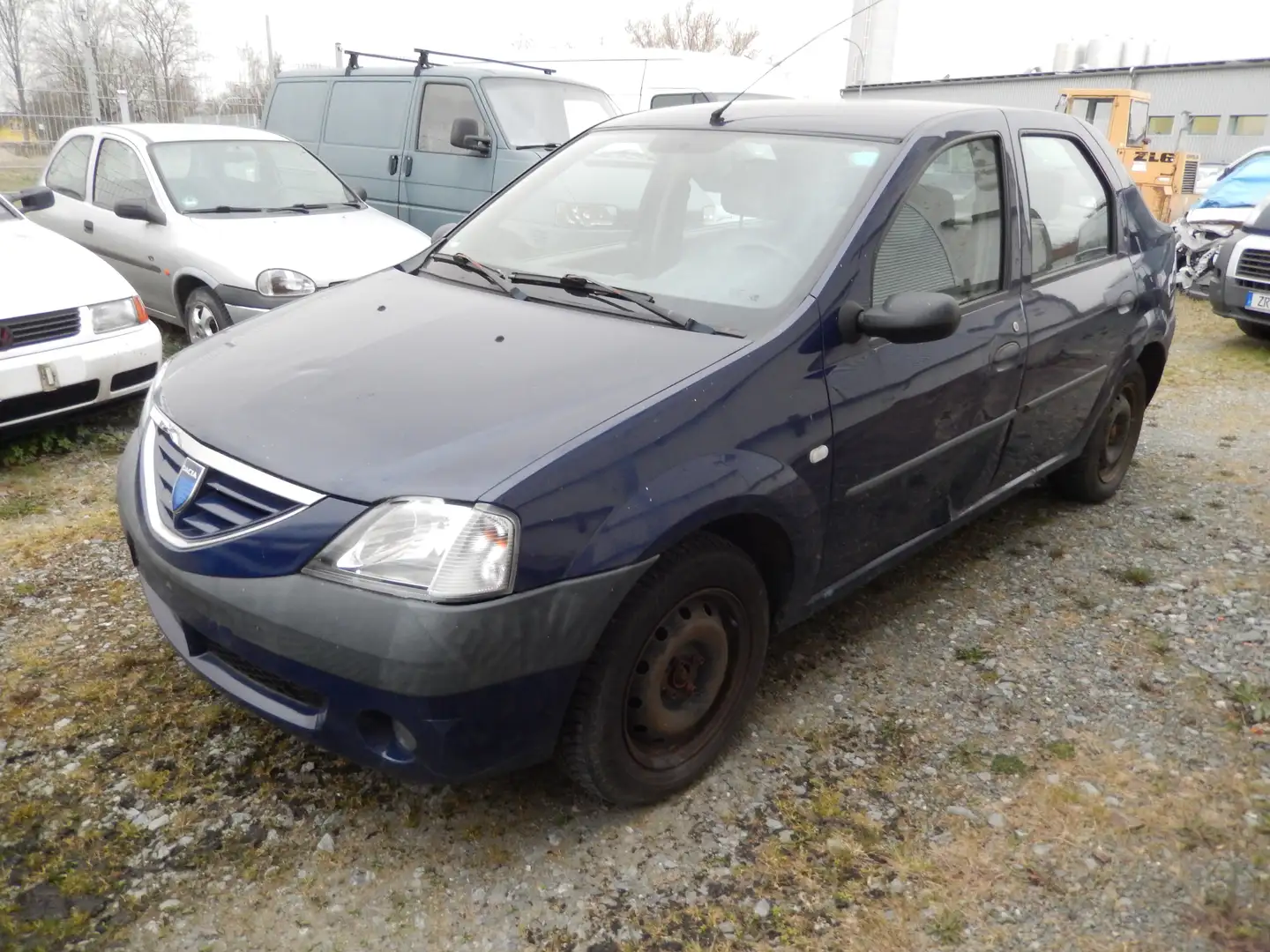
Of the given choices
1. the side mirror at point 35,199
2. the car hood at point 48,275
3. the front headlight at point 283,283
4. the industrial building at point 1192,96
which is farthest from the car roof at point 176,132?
the industrial building at point 1192,96

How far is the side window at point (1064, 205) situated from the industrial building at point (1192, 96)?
25.5 meters

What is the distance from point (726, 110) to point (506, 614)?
7.15ft

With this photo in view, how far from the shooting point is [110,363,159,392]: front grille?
4918 millimetres

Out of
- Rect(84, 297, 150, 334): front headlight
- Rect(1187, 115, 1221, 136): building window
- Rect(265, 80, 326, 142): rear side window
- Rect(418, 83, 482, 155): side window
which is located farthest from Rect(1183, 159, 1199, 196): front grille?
Rect(84, 297, 150, 334): front headlight

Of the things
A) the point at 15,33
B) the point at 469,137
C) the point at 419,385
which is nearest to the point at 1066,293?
the point at 419,385

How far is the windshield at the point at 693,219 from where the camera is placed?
281 cm

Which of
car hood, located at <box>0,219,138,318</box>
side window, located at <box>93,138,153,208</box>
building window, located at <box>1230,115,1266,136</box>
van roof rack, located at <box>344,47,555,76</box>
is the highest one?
building window, located at <box>1230,115,1266,136</box>

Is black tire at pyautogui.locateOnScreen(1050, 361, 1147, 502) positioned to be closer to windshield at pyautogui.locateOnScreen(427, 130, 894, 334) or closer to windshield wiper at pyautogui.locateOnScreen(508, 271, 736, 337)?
windshield at pyautogui.locateOnScreen(427, 130, 894, 334)

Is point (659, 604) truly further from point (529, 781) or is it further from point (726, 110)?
point (726, 110)

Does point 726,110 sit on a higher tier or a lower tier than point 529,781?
higher

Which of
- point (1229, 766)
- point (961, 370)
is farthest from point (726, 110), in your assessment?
point (1229, 766)

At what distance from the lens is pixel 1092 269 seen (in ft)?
13.1

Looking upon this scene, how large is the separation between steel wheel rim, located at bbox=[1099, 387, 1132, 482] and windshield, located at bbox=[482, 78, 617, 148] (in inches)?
184

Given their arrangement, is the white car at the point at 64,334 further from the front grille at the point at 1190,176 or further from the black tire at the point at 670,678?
the front grille at the point at 1190,176
